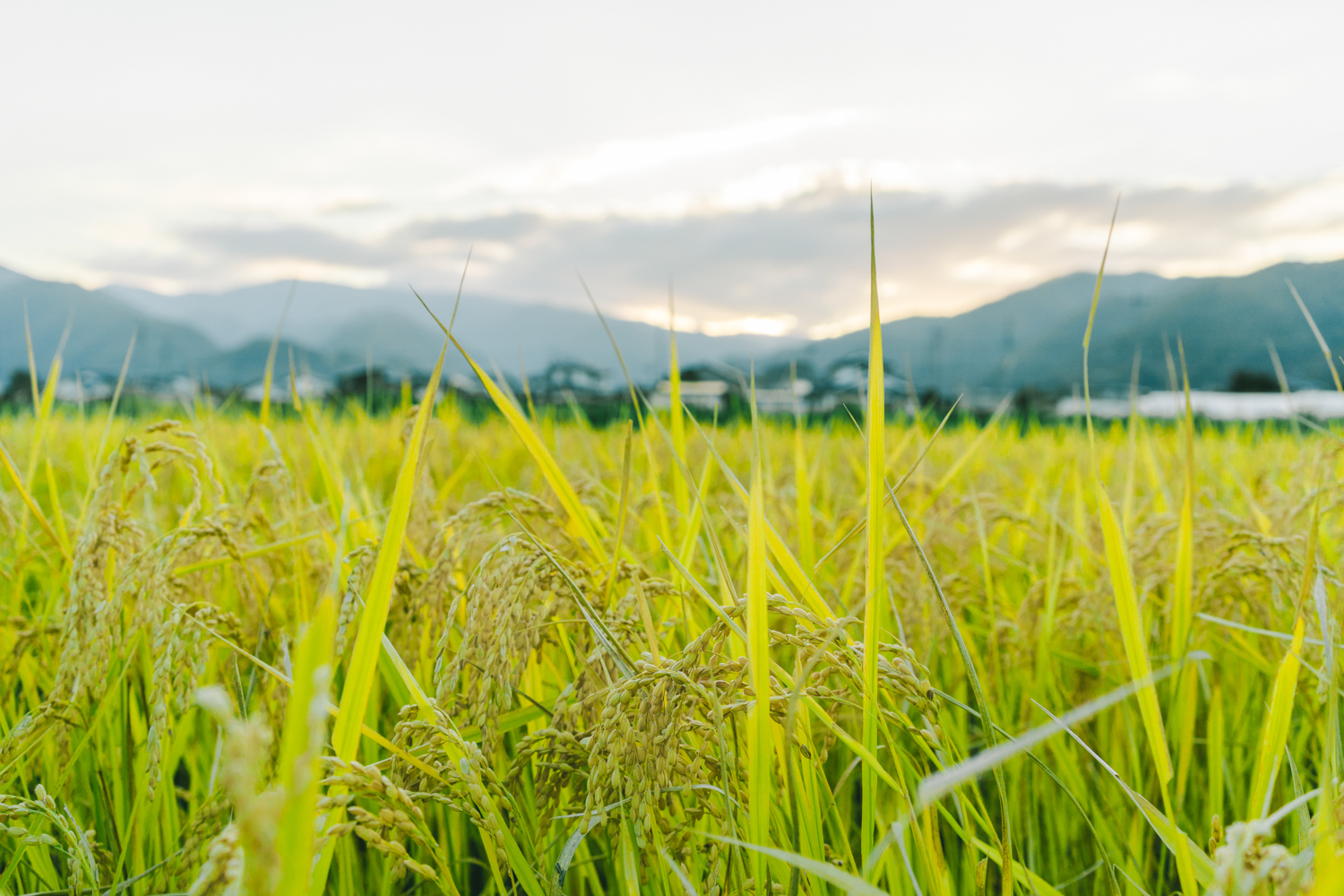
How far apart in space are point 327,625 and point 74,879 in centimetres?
79

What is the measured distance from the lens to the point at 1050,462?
3980 millimetres

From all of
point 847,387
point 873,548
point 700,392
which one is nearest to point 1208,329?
point 847,387

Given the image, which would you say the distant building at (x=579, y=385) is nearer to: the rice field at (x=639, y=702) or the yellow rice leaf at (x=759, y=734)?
the rice field at (x=639, y=702)

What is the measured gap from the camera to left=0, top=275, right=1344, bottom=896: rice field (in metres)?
0.66

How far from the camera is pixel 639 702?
2.45 feet

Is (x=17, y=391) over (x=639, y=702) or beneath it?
over

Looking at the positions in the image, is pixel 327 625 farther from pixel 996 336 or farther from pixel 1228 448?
pixel 996 336

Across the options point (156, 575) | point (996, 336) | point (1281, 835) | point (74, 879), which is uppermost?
point (996, 336)

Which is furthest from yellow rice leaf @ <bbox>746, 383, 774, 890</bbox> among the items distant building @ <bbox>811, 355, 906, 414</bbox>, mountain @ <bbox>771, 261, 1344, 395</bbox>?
mountain @ <bbox>771, 261, 1344, 395</bbox>

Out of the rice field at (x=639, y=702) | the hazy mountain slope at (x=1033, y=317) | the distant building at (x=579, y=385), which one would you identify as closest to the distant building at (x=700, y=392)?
the rice field at (x=639, y=702)

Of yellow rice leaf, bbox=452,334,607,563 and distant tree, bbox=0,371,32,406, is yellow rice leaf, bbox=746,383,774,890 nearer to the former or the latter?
yellow rice leaf, bbox=452,334,607,563

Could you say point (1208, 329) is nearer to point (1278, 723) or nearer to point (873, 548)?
point (1278, 723)

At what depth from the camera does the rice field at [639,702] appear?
0.66 meters

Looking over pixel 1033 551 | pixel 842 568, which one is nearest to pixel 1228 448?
pixel 1033 551
